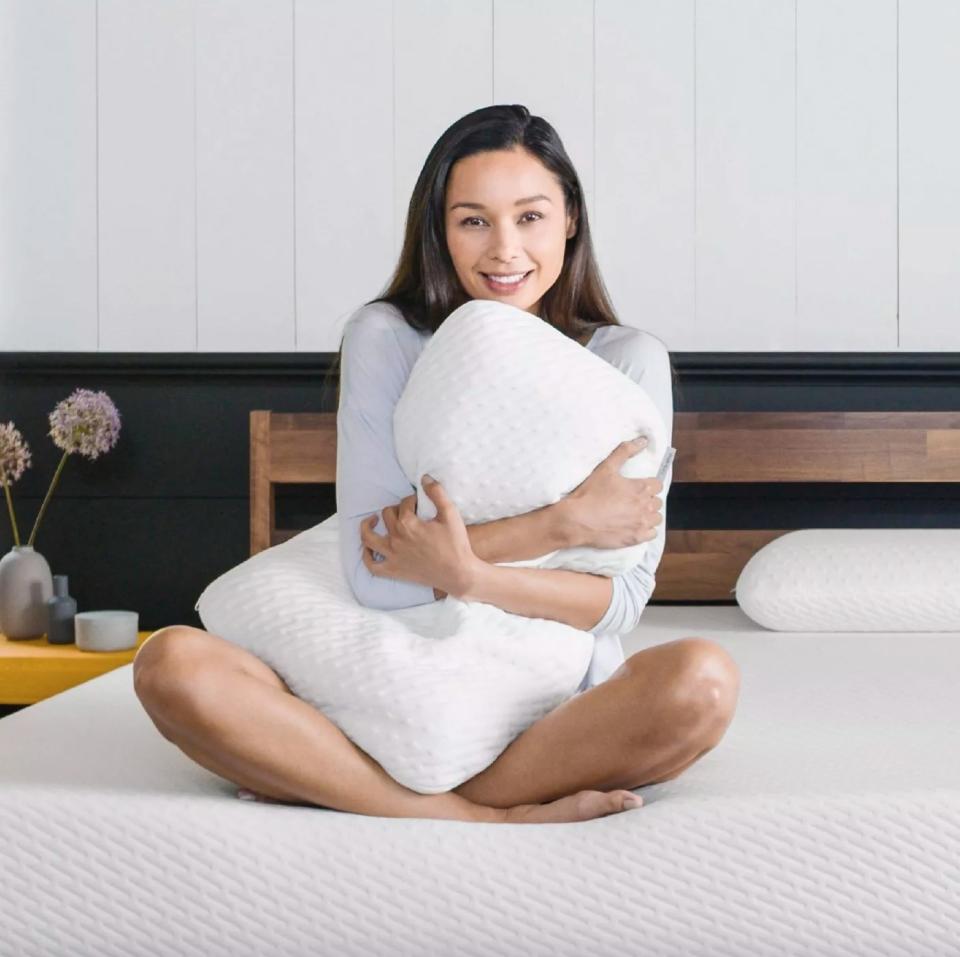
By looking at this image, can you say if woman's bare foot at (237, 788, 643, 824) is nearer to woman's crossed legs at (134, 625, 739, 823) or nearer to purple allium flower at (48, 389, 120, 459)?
woman's crossed legs at (134, 625, 739, 823)

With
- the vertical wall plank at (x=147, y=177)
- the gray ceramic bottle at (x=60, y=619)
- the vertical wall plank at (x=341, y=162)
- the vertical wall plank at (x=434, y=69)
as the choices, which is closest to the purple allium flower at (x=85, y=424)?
the vertical wall plank at (x=147, y=177)

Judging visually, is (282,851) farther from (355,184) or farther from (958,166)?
(958,166)

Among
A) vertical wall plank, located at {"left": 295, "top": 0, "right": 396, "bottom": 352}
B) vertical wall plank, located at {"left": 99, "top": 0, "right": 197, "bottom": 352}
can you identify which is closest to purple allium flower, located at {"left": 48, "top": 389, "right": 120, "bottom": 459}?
vertical wall plank, located at {"left": 99, "top": 0, "right": 197, "bottom": 352}

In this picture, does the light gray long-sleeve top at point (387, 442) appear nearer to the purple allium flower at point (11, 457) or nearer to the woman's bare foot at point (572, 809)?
the woman's bare foot at point (572, 809)

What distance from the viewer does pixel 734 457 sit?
253 cm

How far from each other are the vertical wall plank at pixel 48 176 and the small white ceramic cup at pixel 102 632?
2.02 ft

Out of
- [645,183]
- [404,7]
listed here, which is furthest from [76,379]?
[645,183]

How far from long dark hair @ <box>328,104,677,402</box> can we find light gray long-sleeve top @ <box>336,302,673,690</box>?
40mm

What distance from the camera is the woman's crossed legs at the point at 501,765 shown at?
3.76 feet

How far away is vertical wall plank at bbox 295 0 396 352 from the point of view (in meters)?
2.60

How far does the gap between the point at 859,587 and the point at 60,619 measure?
1.45 m

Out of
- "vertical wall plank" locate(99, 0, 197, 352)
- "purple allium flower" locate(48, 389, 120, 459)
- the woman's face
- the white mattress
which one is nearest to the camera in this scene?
the white mattress

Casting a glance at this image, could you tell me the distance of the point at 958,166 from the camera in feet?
8.41

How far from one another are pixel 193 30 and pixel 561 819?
6.58 feet
